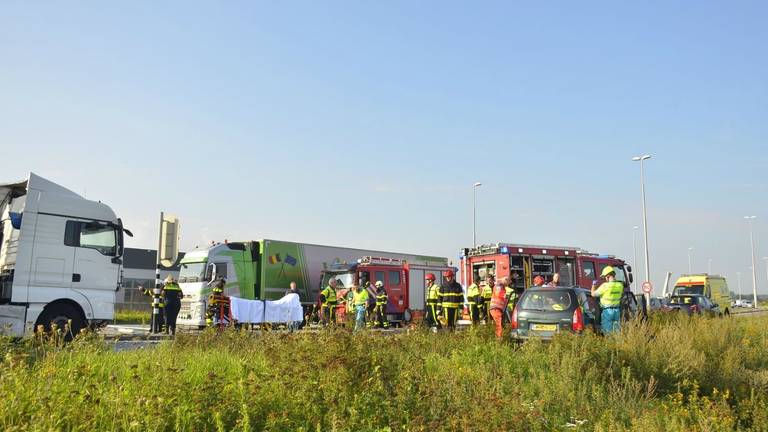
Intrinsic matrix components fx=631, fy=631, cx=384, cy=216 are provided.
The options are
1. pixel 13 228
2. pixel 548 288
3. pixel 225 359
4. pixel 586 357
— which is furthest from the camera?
pixel 13 228

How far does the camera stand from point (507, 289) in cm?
1341

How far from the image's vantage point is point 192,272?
2023 centimetres

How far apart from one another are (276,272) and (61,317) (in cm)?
978

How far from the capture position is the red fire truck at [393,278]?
2209 cm

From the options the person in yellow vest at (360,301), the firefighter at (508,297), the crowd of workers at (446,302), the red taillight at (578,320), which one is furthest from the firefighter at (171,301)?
the red taillight at (578,320)

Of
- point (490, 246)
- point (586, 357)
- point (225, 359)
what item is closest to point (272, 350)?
point (225, 359)

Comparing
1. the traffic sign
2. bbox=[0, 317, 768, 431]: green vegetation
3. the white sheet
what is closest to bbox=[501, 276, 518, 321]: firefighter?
bbox=[0, 317, 768, 431]: green vegetation

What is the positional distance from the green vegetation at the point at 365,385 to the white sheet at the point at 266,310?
869 centimetres

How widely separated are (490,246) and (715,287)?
20.1 meters

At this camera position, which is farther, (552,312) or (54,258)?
(54,258)

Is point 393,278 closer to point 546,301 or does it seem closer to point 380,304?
point 380,304

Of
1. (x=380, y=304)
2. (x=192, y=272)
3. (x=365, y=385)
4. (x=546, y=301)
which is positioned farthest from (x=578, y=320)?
(x=192, y=272)

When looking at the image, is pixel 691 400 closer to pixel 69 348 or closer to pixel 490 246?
pixel 69 348

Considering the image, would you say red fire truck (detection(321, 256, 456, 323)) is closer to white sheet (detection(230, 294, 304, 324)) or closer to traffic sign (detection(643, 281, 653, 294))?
white sheet (detection(230, 294, 304, 324))
